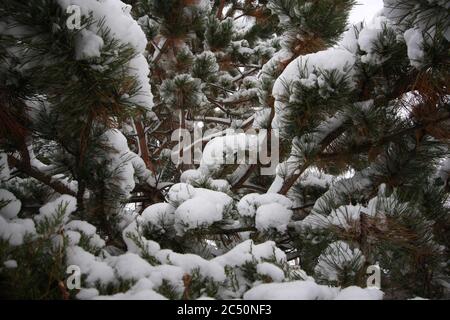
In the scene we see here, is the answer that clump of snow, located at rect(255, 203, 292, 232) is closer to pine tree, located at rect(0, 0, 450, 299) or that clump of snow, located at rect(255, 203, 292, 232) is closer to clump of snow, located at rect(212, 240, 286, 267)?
pine tree, located at rect(0, 0, 450, 299)

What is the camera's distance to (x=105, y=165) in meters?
2.17

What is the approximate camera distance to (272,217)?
2.57m

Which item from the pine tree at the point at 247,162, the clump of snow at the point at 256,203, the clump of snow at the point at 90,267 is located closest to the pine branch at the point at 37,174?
the pine tree at the point at 247,162

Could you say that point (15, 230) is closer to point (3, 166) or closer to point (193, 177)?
point (3, 166)

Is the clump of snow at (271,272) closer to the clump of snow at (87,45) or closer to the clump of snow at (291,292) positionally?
the clump of snow at (291,292)

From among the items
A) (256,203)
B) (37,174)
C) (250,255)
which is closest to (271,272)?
(250,255)

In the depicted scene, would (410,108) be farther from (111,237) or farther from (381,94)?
(111,237)

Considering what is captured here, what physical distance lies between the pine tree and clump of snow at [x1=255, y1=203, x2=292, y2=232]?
15 mm

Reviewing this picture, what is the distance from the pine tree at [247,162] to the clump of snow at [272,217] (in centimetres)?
1

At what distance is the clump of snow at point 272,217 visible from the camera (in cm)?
258

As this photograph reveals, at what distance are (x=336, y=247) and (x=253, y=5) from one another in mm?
5254

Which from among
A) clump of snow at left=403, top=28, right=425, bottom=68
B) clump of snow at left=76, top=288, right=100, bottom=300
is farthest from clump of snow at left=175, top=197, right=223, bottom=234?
clump of snow at left=403, top=28, right=425, bottom=68

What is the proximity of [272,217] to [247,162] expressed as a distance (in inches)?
35.6

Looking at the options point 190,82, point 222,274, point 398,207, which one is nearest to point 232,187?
point 190,82
